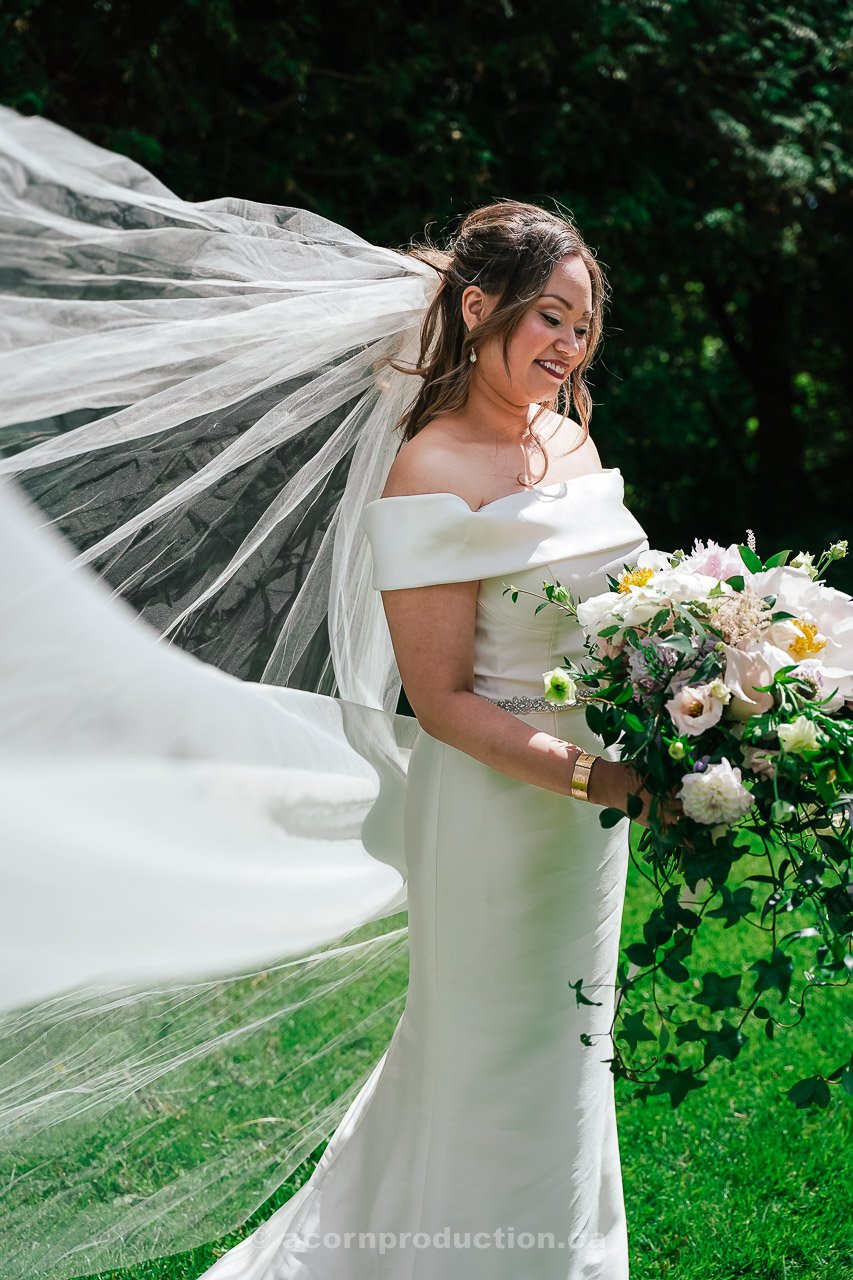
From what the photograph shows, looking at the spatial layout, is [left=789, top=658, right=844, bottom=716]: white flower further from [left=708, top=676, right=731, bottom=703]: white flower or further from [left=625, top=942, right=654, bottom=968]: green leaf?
[left=625, top=942, right=654, bottom=968]: green leaf

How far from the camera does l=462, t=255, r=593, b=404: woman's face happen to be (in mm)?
2529

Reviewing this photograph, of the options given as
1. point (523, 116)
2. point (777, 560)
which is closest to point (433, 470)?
point (777, 560)

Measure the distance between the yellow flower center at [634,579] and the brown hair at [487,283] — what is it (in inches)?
18.9

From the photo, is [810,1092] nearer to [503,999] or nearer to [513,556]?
[503,999]

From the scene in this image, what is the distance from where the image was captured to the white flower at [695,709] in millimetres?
2029

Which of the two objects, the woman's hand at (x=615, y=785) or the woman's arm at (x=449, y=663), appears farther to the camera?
the woman's arm at (x=449, y=663)

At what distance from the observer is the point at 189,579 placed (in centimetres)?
268

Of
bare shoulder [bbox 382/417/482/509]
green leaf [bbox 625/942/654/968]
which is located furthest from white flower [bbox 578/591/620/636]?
green leaf [bbox 625/942/654/968]

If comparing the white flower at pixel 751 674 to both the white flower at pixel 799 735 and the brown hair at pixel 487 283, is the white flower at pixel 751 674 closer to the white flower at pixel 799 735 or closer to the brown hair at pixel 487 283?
the white flower at pixel 799 735

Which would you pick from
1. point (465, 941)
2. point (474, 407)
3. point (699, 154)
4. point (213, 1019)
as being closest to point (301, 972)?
point (213, 1019)

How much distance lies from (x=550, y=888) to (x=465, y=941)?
0.21 metres

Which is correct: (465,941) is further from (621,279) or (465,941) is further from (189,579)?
(621,279)

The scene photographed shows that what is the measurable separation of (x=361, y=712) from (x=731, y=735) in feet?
3.61

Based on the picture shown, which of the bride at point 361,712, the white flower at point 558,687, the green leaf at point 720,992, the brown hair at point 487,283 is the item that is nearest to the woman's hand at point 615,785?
the bride at point 361,712
